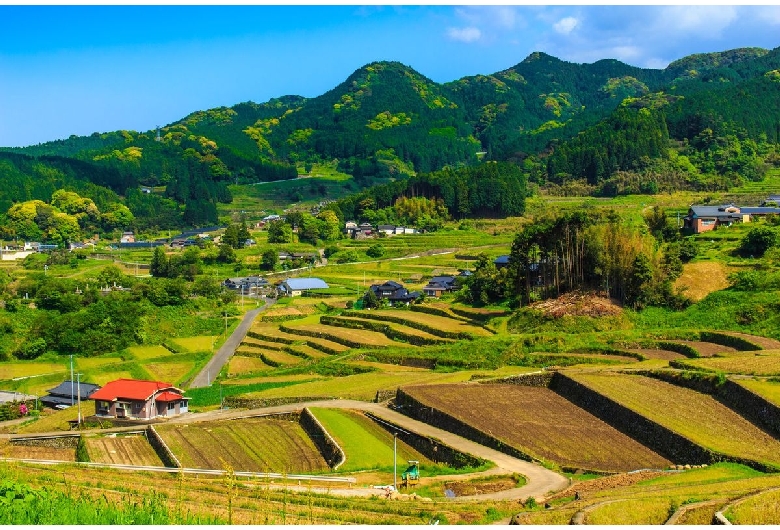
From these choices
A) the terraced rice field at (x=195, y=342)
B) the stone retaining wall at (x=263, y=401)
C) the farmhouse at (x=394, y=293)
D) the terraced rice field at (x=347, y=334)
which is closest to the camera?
the stone retaining wall at (x=263, y=401)

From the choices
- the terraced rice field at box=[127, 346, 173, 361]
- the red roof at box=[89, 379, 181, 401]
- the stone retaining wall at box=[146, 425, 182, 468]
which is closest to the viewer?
the stone retaining wall at box=[146, 425, 182, 468]

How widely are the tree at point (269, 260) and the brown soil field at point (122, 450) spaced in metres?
35.1

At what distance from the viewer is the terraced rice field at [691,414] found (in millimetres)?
20297

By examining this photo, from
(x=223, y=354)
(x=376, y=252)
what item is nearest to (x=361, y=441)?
(x=223, y=354)

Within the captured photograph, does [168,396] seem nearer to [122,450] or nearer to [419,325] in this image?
[122,450]

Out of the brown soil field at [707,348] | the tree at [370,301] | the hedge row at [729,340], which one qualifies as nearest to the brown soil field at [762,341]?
the hedge row at [729,340]

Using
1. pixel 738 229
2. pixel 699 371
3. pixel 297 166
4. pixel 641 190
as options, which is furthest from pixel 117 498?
pixel 297 166

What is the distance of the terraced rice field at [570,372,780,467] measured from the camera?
20.3 metres

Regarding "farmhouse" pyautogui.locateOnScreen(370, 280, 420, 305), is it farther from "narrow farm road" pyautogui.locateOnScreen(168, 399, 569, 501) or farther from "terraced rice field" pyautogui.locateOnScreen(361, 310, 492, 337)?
"narrow farm road" pyautogui.locateOnScreen(168, 399, 569, 501)

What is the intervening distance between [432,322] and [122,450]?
17.0 meters

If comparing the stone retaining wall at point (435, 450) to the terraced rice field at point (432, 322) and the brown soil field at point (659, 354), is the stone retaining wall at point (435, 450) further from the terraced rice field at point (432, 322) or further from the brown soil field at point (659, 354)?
the terraced rice field at point (432, 322)

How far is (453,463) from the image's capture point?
22078 millimetres

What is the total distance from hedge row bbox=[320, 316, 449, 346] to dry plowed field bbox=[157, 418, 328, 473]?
34.0ft

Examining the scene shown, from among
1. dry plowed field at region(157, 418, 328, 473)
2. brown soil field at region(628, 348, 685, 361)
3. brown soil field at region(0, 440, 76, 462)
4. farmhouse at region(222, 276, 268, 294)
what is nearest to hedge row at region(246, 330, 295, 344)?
farmhouse at region(222, 276, 268, 294)
